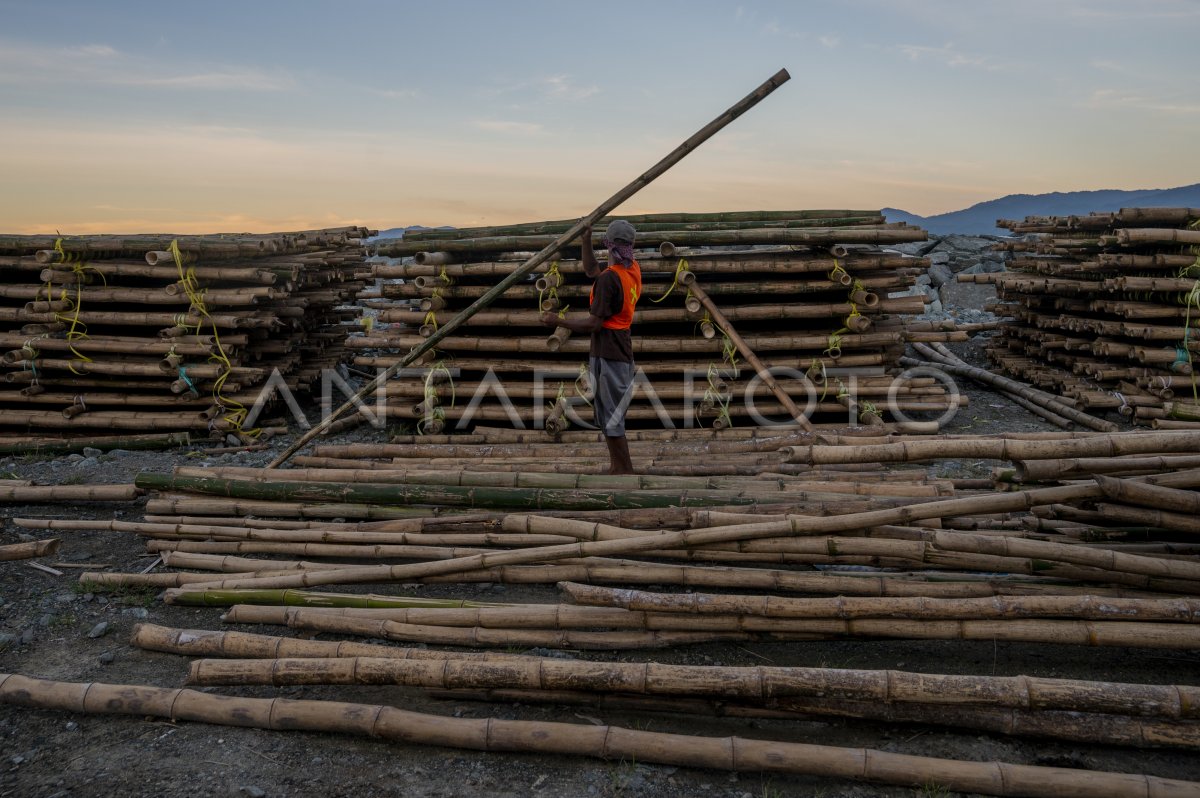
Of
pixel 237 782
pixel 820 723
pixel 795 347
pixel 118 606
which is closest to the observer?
pixel 237 782

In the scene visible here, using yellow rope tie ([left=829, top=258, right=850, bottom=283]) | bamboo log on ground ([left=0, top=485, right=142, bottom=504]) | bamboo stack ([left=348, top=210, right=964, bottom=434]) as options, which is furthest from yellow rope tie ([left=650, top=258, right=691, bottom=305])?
bamboo log on ground ([left=0, top=485, right=142, bottom=504])

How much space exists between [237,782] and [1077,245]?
1137 cm

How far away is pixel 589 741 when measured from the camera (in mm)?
3500

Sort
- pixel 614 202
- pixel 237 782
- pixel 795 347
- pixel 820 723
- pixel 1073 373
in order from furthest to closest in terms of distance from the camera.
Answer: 1. pixel 1073 373
2. pixel 795 347
3. pixel 614 202
4. pixel 820 723
5. pixel 237 782

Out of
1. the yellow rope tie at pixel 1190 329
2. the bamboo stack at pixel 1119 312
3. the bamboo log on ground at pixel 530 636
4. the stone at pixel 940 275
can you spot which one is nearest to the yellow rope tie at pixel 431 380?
the bamboo log on ground at pixel 530 636

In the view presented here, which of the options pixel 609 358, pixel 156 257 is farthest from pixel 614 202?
pixel 156 257

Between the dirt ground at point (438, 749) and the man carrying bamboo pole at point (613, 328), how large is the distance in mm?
1909

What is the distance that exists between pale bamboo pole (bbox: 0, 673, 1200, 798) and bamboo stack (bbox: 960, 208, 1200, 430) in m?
5.81

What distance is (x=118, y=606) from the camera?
5188mm

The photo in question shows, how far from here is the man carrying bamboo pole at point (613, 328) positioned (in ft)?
20.6

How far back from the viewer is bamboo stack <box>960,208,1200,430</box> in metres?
9.07

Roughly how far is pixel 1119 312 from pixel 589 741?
8882 mm

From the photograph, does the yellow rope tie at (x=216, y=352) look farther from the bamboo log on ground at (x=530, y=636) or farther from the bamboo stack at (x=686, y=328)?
the bamboo log on ground at (x=530, y=636)

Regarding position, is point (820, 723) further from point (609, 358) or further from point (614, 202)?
point (614, 202)
